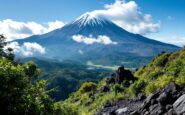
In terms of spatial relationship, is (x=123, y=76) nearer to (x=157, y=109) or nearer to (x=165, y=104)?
(x=165, y=104)

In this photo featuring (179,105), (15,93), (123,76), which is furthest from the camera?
(123,76)

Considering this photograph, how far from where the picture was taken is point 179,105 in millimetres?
34125

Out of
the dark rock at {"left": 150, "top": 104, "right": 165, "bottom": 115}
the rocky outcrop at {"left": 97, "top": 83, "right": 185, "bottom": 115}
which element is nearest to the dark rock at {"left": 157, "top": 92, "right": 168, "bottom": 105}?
the rocky outcrop at {"left": 97, "top": 83, "right": 185, "bottom": 115}

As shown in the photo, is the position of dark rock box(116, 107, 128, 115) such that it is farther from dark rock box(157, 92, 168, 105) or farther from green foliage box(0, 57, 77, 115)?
green foliage box(0, 57, 77, 115)

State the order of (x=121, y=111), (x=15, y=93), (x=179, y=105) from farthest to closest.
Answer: (x=121, y=111) < (x=179, y=105) < (x=15, y=93)

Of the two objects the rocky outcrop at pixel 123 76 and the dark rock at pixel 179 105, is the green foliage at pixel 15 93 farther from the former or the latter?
the rocky outcrop at pixel 123 76

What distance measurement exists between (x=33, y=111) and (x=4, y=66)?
2.63 m

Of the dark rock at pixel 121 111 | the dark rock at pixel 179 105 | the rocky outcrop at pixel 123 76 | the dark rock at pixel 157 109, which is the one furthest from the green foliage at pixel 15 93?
the rocky outcrop at pixel 123 76

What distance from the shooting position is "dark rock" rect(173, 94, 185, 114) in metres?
32.9

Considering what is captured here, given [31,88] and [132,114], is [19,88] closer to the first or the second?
[31,88]

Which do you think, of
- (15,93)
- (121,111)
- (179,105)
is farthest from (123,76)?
(15,93)

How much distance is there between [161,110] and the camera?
3531cm

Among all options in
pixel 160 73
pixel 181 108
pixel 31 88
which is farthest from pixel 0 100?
pixel 160 73

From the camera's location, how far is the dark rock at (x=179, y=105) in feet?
108
